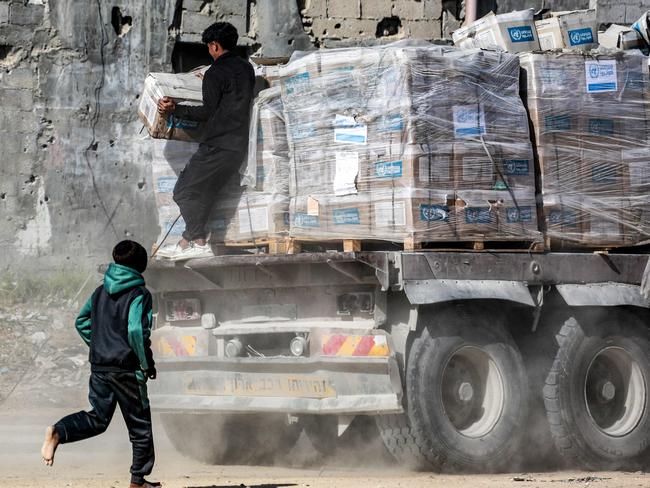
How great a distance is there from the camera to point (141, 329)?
5.94 meters

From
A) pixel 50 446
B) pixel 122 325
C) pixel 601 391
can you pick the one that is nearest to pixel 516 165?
pixel 601 391

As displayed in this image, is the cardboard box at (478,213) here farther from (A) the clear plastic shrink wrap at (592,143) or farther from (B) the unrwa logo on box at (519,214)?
(A) the clear plastic shrink wrap at (592,143)

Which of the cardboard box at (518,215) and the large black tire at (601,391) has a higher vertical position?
the cardboard box at (518,215)

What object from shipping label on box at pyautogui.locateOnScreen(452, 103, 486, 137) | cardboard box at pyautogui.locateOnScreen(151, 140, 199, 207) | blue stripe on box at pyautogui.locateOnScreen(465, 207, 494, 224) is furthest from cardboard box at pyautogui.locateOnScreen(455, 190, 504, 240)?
cardboard box at pyautogui.locateOnScreen(151, 140, 199, 207)

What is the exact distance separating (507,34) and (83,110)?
659 cm

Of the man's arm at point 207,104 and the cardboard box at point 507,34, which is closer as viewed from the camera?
the man's arm at point 207,104

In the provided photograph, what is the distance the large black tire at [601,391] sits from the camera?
25.7 feet

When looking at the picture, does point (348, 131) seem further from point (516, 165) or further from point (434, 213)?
point (516, 165)

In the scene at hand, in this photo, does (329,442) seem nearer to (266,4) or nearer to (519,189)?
(519,189)

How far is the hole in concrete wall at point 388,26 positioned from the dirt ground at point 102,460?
5.42 m

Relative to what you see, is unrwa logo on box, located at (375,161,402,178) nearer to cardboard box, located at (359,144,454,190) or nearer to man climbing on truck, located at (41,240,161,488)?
cardboard box, located at (359,144,454,190)

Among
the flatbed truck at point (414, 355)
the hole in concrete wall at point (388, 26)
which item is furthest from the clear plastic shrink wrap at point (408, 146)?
the hole in concrete wall at point (388, 26)

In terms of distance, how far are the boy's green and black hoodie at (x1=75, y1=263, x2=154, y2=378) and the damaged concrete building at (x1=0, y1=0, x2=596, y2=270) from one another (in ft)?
→ 25.4

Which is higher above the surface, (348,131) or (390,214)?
(348,131)
